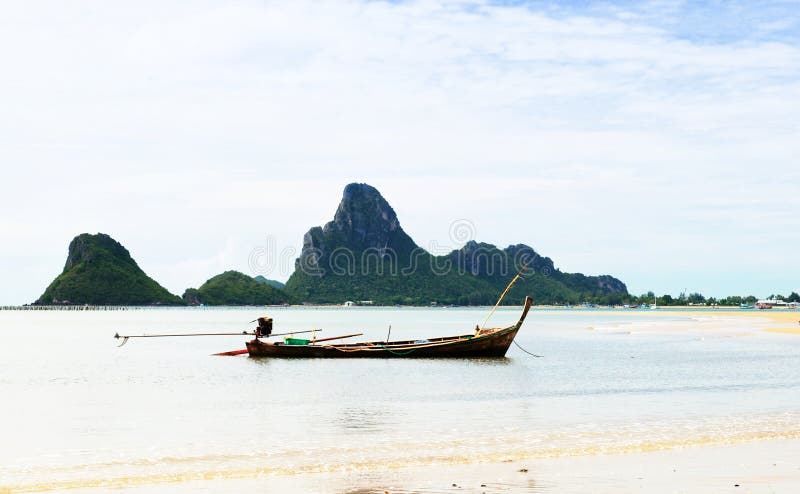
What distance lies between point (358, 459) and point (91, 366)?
3324cm

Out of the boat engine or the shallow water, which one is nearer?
the shallow water

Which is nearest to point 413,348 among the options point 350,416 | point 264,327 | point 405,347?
point 405,347

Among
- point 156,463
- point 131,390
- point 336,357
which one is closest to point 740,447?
point 156,463

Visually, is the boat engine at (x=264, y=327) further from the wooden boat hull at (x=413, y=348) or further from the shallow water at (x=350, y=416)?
the shallow water at (x=350, y=416)

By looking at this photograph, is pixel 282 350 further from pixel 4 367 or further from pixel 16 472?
pixel 16 472

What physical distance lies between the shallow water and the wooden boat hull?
2.30ft

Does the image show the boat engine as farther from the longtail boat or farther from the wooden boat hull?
the wooden boat hull

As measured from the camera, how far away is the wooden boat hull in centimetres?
4525

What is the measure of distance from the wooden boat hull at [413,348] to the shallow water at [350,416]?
701 millimetres

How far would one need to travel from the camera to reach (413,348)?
148 feet

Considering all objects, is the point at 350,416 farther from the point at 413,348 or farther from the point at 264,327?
the point at 264,327

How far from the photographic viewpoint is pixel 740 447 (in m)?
16.9

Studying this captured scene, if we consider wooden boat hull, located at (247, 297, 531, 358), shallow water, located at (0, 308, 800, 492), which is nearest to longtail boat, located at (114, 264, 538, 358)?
wooden boat hull, located at (247, 297, 531, 358)

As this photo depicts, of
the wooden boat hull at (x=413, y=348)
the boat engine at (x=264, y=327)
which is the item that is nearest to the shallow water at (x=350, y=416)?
the wooden boat hull at (x=413, y=348)
